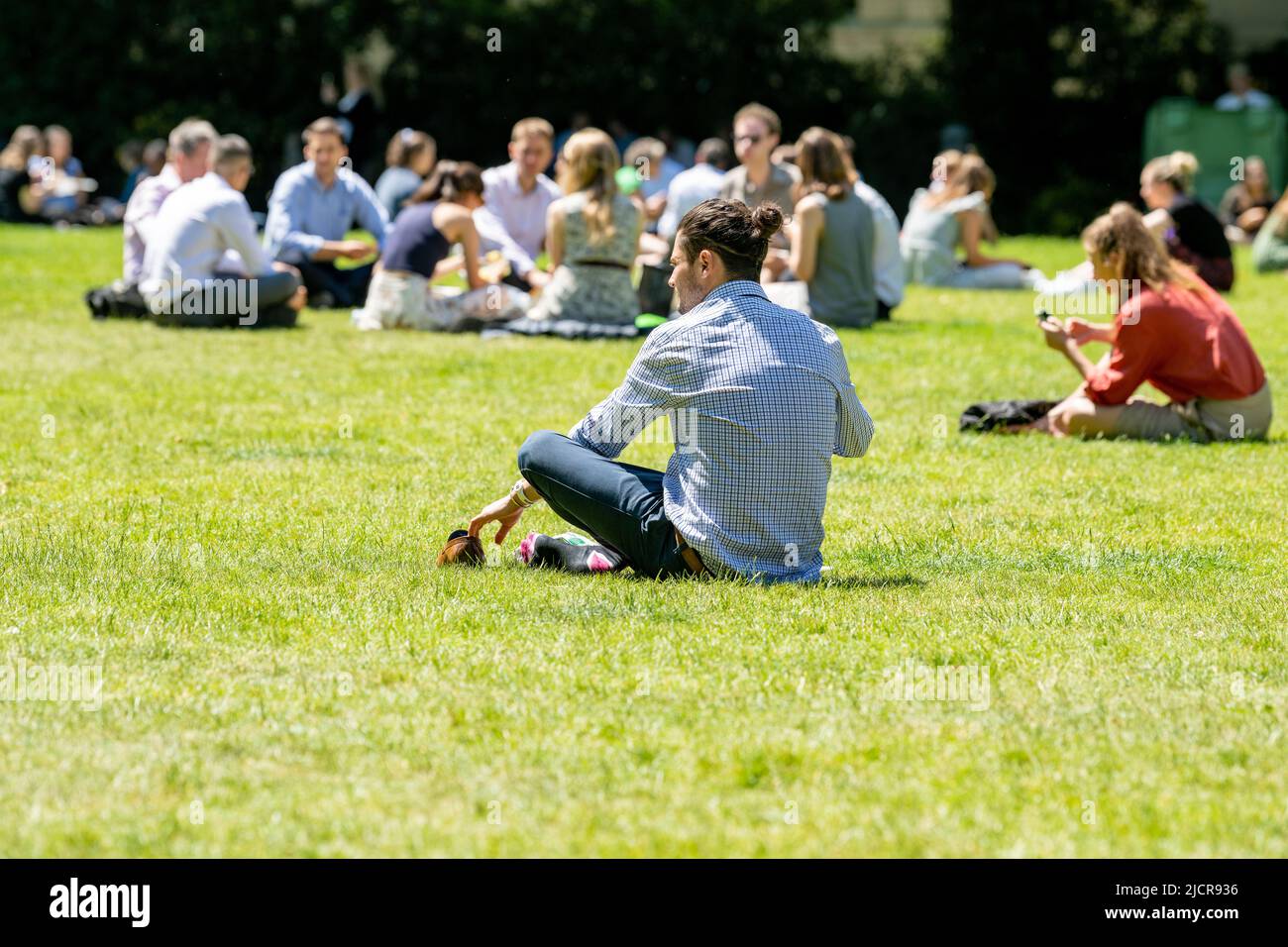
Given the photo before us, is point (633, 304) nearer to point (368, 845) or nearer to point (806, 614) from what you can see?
point (806, 614)

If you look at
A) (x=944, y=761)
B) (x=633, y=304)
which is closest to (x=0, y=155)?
(x=633, y=304)

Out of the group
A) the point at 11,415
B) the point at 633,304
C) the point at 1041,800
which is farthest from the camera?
the point at 633,304

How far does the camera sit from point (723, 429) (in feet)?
19.1

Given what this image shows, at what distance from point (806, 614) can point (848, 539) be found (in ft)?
4.90

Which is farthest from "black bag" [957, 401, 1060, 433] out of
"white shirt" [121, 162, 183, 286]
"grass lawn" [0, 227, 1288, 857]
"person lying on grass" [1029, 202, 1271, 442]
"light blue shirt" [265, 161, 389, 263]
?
"white shirt" [121, 162, 183, 286]

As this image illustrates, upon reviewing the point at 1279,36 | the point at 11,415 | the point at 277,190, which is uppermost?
the point at 1279,36

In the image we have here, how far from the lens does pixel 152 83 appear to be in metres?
29.8

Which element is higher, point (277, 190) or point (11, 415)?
point (277, 190)

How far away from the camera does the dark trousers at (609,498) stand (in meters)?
5.93

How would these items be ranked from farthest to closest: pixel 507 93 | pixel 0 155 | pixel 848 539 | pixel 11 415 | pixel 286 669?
pixel 507 93 → pixel 0 155 → pixel 11 415 → pixel 848 539 → pixel 286 669

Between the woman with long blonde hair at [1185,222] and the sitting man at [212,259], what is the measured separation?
24.9ft

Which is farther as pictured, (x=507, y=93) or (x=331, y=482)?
(x=507, y=93)
